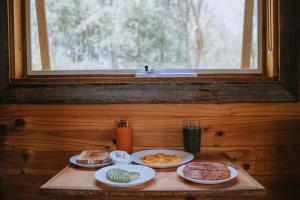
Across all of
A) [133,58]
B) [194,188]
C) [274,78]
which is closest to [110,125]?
[133,58]

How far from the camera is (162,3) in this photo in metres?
2.08

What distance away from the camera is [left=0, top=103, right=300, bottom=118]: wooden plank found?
1944 millimetres

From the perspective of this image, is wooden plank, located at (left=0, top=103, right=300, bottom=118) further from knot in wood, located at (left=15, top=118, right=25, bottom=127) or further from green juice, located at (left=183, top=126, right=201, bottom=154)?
green juice, located at (left=183, top=126, right=201, bottom=154)

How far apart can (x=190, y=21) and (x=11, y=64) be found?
1.10 meters

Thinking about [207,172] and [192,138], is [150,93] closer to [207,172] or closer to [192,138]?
[192,138]

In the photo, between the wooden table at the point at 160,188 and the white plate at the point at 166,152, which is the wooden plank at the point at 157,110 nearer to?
the white plate at the point at 166,152

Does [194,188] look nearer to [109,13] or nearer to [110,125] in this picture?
[110,125]

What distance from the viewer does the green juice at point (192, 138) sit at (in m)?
1.74

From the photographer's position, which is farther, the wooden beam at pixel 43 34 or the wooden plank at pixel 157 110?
the wooden beam at pixel 43 34

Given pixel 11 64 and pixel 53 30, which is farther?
pixel 53 30

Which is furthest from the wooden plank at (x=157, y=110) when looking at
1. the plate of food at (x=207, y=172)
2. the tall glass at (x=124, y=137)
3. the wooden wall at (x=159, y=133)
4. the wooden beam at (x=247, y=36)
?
the plate of food at (x=207, y=172)

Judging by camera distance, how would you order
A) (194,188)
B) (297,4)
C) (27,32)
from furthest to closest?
(27,32) < (297,4) < (194,188)

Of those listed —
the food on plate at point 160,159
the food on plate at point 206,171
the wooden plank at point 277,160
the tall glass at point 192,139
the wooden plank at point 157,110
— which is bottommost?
the wooden plank at point 277,160

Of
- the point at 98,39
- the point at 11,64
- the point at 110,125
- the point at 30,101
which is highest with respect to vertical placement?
the point at 98,39
